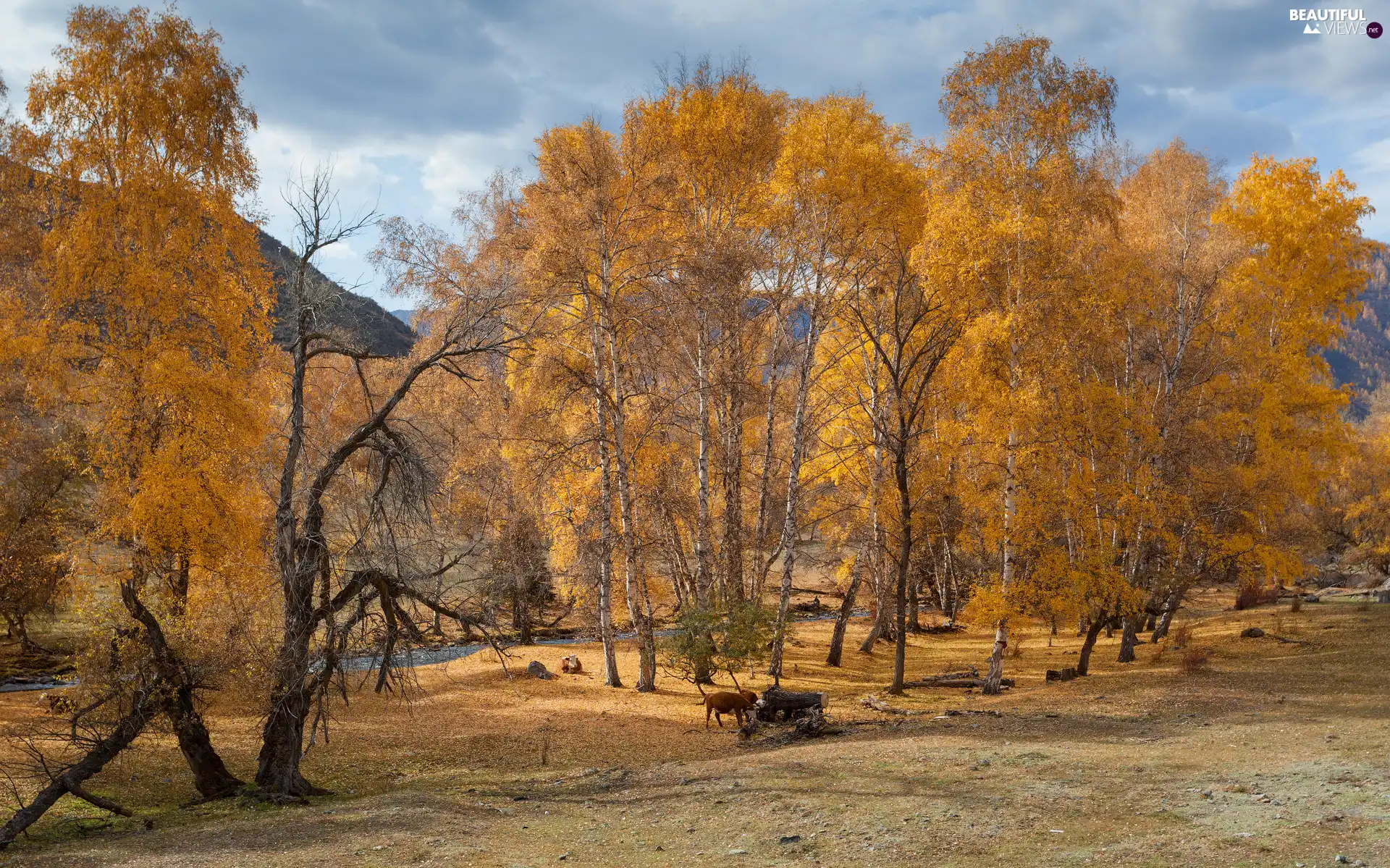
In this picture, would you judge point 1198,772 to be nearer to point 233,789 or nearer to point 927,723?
point 927,723

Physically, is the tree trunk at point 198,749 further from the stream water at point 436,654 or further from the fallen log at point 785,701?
the fallen log at point 785,701

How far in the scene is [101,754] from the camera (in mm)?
12367

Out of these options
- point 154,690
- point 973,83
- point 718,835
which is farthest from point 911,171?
point 154,690

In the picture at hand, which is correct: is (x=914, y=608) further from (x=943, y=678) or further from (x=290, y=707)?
(x=290, y=707)

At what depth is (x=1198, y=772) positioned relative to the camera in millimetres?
11109

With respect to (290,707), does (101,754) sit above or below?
below

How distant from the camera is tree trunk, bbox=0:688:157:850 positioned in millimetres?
11461

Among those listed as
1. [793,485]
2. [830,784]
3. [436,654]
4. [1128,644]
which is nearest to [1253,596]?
[1128,644]

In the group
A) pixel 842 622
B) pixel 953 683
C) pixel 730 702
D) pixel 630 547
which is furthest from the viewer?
pixel 842 622

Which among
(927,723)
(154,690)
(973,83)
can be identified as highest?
(973,83)

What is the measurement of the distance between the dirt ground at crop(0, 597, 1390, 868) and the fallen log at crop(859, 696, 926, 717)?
1.16 feet

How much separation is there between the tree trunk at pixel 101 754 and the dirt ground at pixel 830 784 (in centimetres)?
52

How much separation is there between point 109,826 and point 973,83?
21.1 meters

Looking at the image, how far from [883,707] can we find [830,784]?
7474 mm
